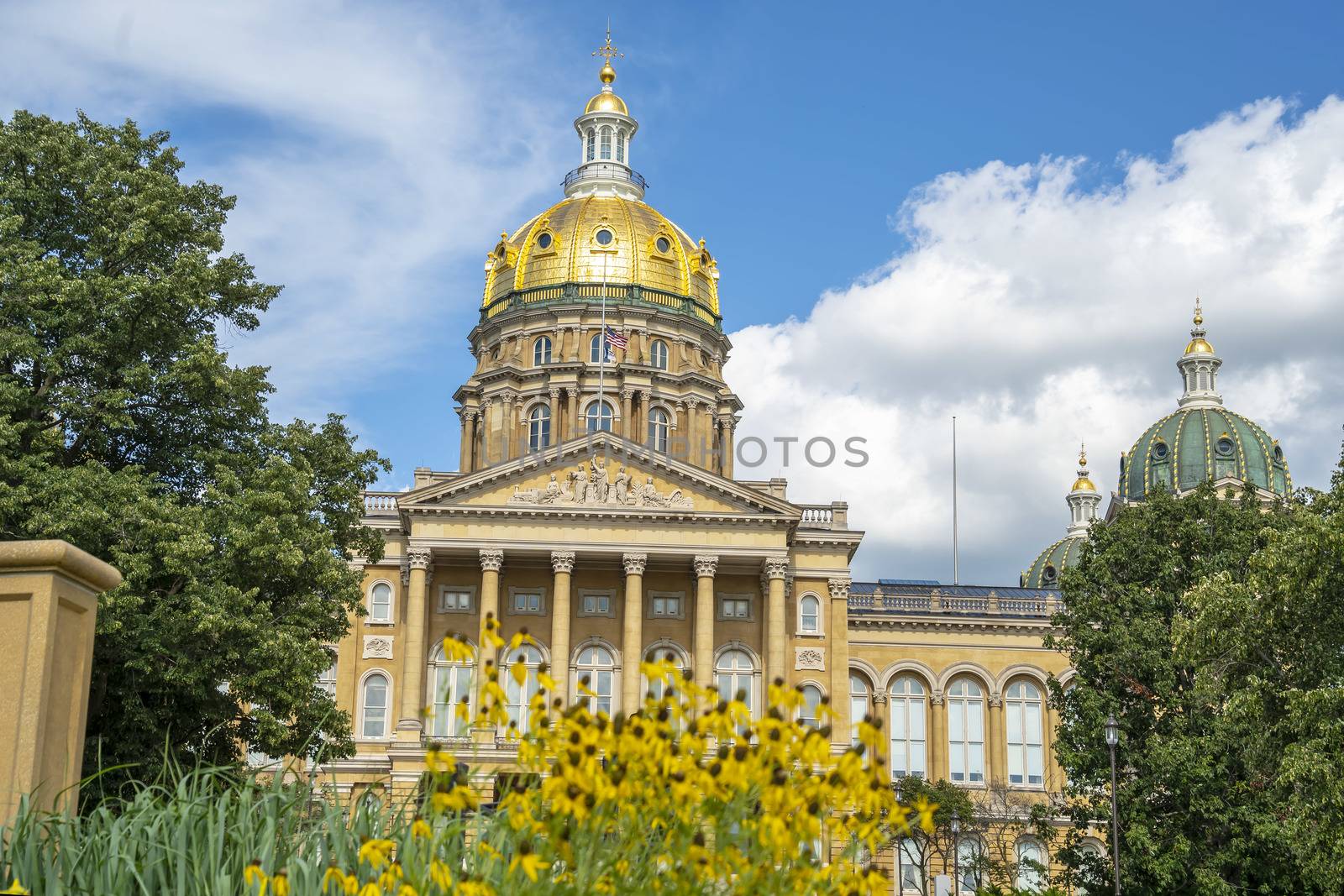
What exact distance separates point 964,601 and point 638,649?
16.2 m

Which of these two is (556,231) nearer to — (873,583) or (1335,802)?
(873,583)

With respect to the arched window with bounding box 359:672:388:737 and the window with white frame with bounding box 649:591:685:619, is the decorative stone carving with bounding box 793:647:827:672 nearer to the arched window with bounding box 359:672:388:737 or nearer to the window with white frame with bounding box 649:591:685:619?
the window with white frame with bounding box 649:591:685:619

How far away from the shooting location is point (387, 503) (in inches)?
2384

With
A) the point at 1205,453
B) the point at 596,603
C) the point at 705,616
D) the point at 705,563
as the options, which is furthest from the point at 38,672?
the point at 1205,453

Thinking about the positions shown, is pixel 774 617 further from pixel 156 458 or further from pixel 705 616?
pixel 156 458

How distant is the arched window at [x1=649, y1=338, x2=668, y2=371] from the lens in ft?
238

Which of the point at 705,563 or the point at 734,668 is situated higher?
the point at 705,563

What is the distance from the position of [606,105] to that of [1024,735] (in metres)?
39.9

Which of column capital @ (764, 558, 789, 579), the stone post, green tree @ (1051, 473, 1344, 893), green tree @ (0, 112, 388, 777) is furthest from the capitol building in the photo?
the stone post

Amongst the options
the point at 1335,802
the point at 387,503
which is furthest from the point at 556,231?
the point at 1335,802

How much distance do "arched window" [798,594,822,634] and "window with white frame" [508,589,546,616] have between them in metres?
9.77

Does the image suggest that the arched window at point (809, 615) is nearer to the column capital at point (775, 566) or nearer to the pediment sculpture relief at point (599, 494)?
the column capital at point (775, 566)

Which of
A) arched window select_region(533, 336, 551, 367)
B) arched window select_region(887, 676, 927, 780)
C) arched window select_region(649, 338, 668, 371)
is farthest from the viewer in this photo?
arched window select_region(649, 338, 668, 371)

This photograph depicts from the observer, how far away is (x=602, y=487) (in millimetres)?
56375
